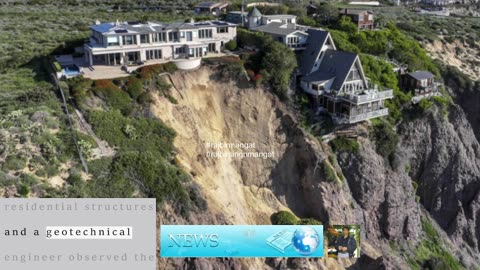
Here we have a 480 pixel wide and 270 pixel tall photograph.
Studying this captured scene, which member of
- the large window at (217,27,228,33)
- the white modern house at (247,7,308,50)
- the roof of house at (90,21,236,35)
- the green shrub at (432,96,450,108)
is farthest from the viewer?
the green shrub at (432,96,450,108)

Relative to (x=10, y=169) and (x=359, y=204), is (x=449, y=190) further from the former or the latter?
(x=10, y=169)

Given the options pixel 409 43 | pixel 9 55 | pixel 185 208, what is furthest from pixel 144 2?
pixel 185 208

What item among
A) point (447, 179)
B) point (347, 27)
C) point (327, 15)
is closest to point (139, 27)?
point (347, 27)

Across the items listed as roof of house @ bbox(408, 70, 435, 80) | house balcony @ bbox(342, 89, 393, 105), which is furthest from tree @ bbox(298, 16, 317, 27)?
house balcony @ bbox(342, 89, 393, 105)

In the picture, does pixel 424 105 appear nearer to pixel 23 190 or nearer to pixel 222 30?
pixel 222 30

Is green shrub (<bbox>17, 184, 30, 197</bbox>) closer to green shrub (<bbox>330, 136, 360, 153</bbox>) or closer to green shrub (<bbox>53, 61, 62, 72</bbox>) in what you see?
green shrub (<bbox>53, 61, 62, 72</bbox>)
